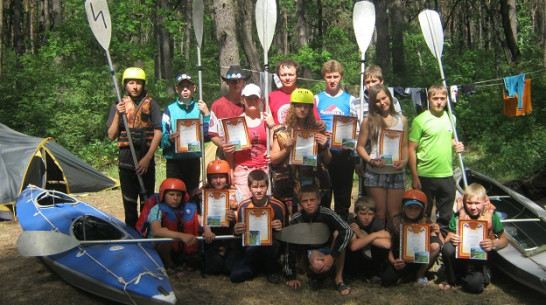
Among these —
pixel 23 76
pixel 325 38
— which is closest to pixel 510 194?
pixel 23 76

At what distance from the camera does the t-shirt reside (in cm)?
463

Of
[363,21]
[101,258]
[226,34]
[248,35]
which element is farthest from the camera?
[248,35]

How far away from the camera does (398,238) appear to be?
13.9ft

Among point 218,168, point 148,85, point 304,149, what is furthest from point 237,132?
point 148,85

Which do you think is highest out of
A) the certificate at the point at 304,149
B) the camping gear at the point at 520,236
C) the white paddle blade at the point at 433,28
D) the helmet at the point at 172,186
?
the white paddle blade at the point at 433,28

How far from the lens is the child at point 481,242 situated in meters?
4.05

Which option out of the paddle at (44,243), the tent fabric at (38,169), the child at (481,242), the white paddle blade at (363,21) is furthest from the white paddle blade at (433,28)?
the tent fabric at (38,169)

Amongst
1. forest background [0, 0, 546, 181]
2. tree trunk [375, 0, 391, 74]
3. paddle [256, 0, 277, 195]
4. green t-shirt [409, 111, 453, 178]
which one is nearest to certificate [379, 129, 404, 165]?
green t-shirt [409, 111, 453, 178]

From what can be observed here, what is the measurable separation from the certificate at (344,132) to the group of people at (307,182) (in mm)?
90

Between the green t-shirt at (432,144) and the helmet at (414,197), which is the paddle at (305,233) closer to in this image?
the helmet at (414,197)

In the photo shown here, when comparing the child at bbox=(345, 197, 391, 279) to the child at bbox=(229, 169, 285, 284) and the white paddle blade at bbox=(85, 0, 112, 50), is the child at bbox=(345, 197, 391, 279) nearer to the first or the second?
the child at bbox=(229, 169, 285, 284)

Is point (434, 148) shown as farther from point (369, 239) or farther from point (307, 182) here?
point (307, 182)

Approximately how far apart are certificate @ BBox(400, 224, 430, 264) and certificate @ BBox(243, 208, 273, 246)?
1094 mm

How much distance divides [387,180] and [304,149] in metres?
0.79
